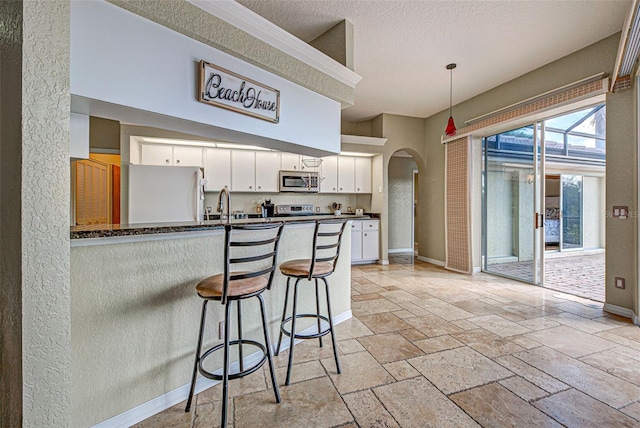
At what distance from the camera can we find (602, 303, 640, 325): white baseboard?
2.88 meters

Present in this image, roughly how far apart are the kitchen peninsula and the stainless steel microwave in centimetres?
333

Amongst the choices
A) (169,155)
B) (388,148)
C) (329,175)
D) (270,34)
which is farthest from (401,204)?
(270,34)

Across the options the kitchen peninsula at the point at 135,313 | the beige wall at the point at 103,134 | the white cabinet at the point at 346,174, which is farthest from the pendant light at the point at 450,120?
the beige wall at the point at 103,134

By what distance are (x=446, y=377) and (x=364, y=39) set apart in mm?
3394

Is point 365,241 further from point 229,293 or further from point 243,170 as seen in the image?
point 229,293

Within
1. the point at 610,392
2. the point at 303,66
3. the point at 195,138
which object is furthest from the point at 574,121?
the point at 195,138

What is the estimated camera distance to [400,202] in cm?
720

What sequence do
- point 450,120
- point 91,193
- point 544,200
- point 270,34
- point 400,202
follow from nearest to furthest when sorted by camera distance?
1. point 270,34
2. point 450,120
3. point 544,200
4. point 91,193
5. point 400,202

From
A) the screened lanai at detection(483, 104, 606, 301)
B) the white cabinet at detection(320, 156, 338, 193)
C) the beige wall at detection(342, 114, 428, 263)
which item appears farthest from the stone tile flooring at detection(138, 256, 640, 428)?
the white cabinet at detection(320, 156, 338, 193)

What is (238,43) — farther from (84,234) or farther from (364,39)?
(364,39)

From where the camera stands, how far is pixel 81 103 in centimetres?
153

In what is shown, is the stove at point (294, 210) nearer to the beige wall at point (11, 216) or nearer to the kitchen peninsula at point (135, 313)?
the kitchen peninsula at point (135, 313)

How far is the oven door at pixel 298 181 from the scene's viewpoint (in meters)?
5.23

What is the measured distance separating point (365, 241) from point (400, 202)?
202 cm
